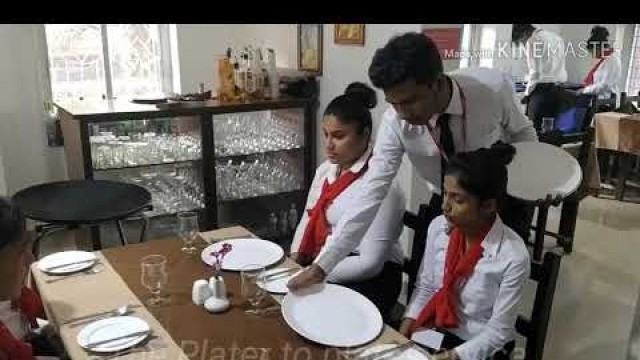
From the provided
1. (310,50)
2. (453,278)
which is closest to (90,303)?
(453,278)

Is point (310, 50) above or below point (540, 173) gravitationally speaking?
above

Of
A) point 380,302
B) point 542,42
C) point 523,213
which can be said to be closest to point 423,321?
point 380,302

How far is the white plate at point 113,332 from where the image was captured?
1.20 m

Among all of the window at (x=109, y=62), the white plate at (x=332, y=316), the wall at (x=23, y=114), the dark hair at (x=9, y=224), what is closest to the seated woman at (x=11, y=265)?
the dark hair at (x=9, y=224)

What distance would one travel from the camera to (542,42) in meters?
5.75

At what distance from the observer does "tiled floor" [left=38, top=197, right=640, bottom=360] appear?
7.98ft

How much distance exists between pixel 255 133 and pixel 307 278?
1.88 m

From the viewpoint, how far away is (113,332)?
4.13ft

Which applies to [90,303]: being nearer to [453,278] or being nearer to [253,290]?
[253,290]

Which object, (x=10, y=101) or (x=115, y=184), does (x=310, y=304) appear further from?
(x=10, y=101)

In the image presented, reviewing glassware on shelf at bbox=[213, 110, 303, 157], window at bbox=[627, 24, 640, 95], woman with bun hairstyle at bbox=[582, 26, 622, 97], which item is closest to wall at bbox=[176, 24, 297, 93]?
glassware on shelf at bbox=[213, 110, 303, 157]

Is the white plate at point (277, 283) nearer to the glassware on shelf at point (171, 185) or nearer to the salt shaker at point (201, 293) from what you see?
the salt shaker at point (201, 293)

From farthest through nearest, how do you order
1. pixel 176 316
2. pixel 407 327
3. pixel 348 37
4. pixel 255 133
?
pixel 255 133 → pixel 348 37 → pixel 407 327 → pixel 176 316
